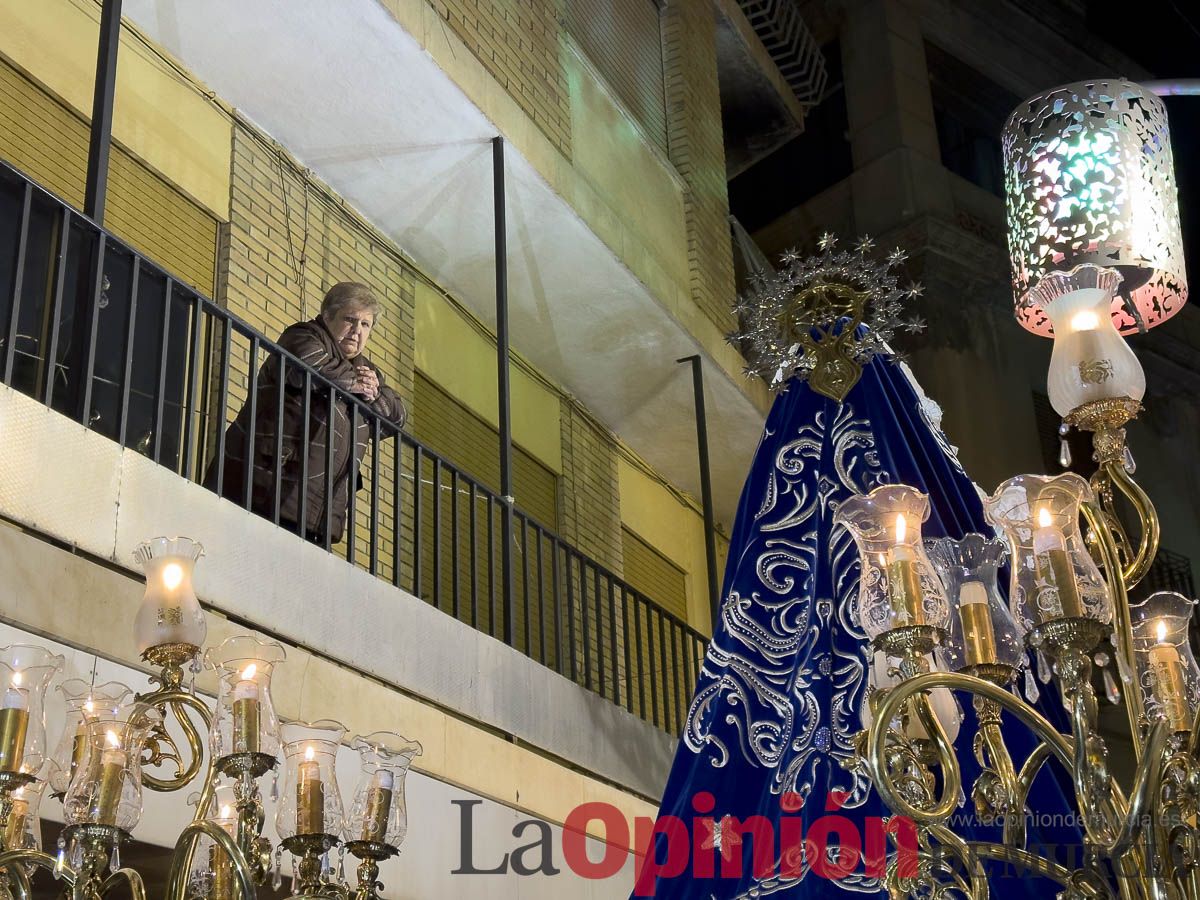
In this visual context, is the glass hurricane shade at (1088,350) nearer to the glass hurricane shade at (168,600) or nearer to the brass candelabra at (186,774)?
the brass candelabra at (186,774)

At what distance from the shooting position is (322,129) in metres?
8.67

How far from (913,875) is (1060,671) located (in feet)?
2.59

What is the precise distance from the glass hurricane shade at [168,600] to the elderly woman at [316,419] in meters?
2.12

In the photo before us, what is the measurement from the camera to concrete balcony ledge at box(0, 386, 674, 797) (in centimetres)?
491

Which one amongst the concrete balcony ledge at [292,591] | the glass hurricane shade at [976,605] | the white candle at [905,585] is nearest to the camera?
the white candle at [905,585]

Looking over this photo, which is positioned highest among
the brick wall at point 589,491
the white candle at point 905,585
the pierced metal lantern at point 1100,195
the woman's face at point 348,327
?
the brick wall at point 589,491

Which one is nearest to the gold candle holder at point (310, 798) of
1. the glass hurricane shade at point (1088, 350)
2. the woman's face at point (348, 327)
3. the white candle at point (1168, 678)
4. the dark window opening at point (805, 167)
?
the glass hurricane shade at point (1088, 350)

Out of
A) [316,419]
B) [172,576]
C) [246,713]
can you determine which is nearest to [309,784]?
[246,713]

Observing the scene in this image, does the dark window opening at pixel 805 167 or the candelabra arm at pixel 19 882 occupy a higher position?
the dark window opening at pixel 805 167

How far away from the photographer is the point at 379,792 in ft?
12.7

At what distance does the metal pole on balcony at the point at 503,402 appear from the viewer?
740 centimetres

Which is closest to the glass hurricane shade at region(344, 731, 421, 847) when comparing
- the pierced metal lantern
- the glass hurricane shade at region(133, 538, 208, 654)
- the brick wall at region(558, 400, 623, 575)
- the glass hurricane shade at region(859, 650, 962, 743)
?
the glass hurricane shade at region(133, 538, 208, 654)

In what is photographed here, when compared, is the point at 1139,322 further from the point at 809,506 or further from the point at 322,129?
the point at 322,129

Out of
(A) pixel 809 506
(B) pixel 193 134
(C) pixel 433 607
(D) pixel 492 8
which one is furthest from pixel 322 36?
(A) pixel 809 506
